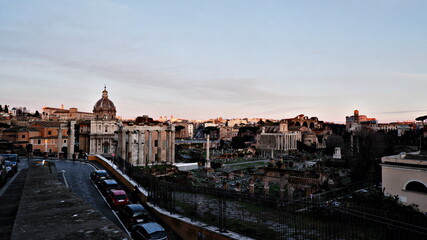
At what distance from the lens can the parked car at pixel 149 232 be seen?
8320 mm

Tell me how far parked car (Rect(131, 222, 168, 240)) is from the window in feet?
44.7

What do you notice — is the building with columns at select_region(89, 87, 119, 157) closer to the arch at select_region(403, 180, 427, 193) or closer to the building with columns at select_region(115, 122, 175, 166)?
the building with columns at select_region(115, 122, 175, 166)

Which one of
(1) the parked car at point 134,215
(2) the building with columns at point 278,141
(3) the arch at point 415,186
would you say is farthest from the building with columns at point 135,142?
(2) the building with columns at point 278,141

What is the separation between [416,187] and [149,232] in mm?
14211

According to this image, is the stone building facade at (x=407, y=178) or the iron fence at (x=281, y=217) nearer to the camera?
the iron fence at (x=281, y=217)

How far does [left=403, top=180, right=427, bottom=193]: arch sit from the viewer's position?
570 inches

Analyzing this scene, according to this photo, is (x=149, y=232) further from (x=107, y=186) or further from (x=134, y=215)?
(x=107, y=186)

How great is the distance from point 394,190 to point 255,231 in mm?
11374

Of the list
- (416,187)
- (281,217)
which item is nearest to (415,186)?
(416,187)

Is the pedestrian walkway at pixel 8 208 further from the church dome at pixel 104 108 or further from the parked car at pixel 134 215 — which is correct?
the church dome at pixel 104 108

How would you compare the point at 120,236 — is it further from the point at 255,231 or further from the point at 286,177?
the point at 286,177

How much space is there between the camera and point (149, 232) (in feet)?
27.4

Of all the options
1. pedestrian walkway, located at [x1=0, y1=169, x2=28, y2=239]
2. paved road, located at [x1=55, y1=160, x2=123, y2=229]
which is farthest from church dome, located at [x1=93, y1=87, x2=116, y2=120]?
pedestrian walkway, located at [x1=0, y1=169, x2=28, y2=239]

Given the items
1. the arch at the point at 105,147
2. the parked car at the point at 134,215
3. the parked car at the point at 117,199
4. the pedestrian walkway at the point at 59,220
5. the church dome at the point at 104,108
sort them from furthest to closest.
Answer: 1. the church dome at the point at 104,108
2. the arch at the point at 105,147
3. the parked car at the point at 117,199
4. the parked car at the point at 134,215
5. the pedestrian walkway at the point at 59,220
